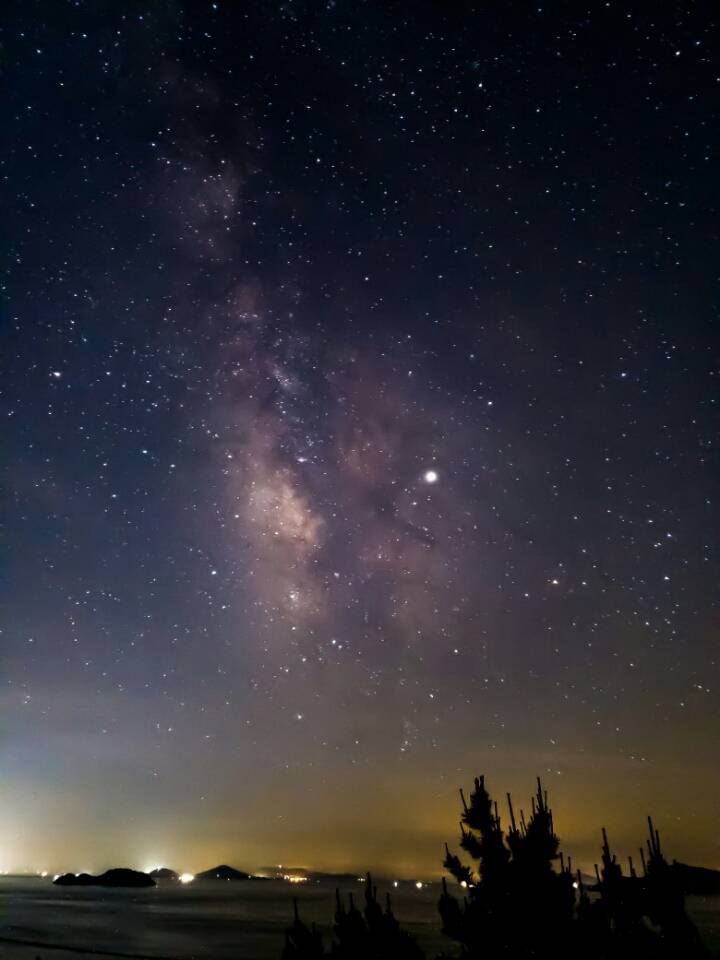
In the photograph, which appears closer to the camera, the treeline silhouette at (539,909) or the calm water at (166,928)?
the treeline silhouette at (539,909)

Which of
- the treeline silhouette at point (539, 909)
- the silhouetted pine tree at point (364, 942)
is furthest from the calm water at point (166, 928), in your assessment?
the treeline silhouette at point (539, 909)

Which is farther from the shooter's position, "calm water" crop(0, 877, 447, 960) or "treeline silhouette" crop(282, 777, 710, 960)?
"calm water" crop(0, 877, 447, 960)

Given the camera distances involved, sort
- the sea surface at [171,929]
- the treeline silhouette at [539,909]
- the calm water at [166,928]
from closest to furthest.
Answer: the treeline silhouette at [539,909] < the sea surface at [171,929] < the calm water at [166,928]

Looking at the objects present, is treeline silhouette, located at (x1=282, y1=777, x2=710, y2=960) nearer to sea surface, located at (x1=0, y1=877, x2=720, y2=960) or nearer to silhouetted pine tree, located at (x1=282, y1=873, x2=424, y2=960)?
silhouetted pine tree, located at (x1=282, y1=873, x2=424, y2=960)

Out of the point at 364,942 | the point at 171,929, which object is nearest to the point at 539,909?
the point at 364,942

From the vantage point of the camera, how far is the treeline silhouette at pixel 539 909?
14117 millimetres

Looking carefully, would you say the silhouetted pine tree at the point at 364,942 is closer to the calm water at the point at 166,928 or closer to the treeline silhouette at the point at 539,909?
the treeline silhouette at the point at 539,909

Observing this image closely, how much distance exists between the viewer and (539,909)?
561 inches

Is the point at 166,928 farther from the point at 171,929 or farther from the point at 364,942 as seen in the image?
the point at 364,942

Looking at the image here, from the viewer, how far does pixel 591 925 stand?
14375mm

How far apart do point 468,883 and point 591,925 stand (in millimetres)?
2854

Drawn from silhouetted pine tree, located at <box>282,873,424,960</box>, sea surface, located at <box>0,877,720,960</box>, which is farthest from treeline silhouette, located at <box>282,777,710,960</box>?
sea surface, located at <box>0,877,720,960</box>

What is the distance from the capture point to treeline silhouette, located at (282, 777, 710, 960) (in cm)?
1412

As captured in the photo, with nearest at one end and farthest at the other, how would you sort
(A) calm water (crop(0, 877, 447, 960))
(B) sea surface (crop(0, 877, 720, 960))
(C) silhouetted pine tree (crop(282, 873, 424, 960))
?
(C) silhouetted pine tree (crop(282, 873, 424, 960))
(B) sea surface (crop(0, 877, 720, 960))
(A) calm water (crop(0, 877, 447, 960))
